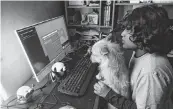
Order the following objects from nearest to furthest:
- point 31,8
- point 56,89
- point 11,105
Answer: point 11,105 < point 56,89 < point 31,8

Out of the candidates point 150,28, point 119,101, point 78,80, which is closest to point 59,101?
point 78,80

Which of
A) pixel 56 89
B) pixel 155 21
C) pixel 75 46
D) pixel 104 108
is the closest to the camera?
pixel 155 21

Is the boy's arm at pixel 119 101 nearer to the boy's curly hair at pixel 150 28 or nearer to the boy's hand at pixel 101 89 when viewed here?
the boy's hand at pixel 101 89

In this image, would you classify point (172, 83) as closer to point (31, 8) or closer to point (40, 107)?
point (40, 107)

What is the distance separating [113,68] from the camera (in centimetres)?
102

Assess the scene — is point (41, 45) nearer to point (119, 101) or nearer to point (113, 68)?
point (113, 68)

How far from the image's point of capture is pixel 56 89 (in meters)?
1.03

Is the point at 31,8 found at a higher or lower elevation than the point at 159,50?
higher

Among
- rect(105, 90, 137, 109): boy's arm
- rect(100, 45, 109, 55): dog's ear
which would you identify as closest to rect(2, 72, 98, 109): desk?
rect(105, 90, 137, 109): boy's arm

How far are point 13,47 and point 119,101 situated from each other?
87 centimetres

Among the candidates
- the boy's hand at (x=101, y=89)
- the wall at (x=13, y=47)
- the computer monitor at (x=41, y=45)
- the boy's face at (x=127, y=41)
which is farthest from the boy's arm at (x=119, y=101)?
the wall at (x=13, y=47)

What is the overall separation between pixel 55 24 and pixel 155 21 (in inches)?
36.7

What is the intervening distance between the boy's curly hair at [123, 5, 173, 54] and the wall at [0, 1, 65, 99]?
0.82 m

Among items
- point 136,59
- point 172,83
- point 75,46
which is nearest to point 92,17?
point 75,46
